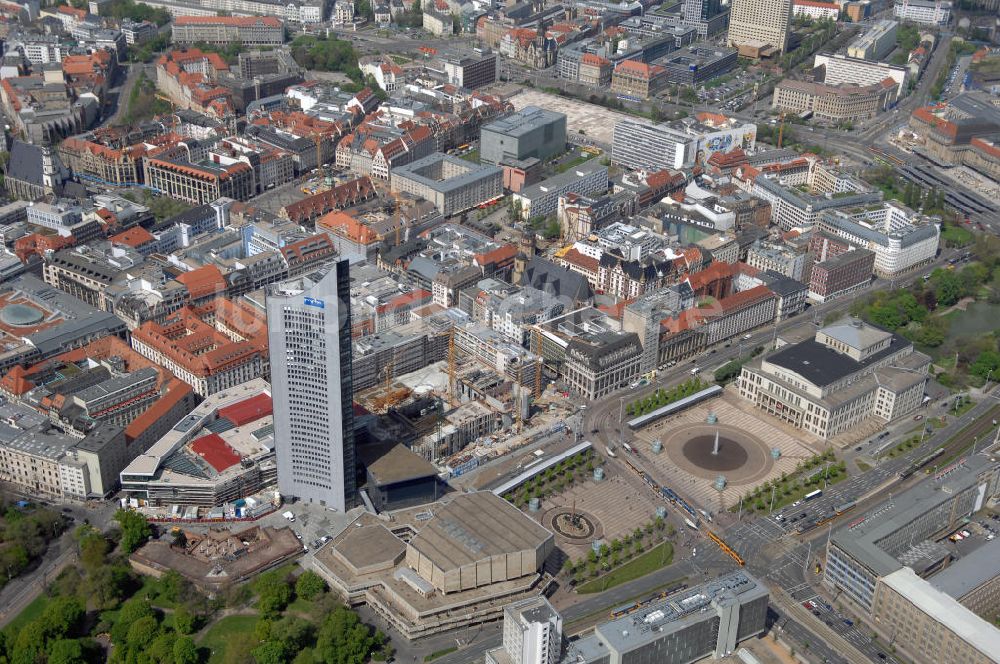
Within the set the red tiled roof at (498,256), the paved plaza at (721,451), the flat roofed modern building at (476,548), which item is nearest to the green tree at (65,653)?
the flat roofed modern building at (476,548)

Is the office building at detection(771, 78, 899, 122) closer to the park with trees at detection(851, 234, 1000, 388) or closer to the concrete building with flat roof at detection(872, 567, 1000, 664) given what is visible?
the park with trees at detection(851, 234, 1000, 388)

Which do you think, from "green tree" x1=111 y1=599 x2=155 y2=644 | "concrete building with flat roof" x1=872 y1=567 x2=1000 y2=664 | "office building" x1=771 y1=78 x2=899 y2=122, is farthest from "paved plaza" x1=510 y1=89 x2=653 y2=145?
"green tree" x1=111 y1=599 x2=155 y2=644

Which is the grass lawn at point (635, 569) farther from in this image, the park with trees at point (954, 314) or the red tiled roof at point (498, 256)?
the red tiled roof at point (498, 256)

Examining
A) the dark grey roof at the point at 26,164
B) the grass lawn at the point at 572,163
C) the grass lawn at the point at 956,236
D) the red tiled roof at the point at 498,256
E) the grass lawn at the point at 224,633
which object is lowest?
the grass lawn at the point at 224,633

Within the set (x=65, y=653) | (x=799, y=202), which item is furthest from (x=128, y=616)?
(x=799, y=202)

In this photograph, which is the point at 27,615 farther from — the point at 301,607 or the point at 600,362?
the point at 600,362

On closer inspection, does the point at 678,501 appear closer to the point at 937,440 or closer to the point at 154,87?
the point at 937,440
